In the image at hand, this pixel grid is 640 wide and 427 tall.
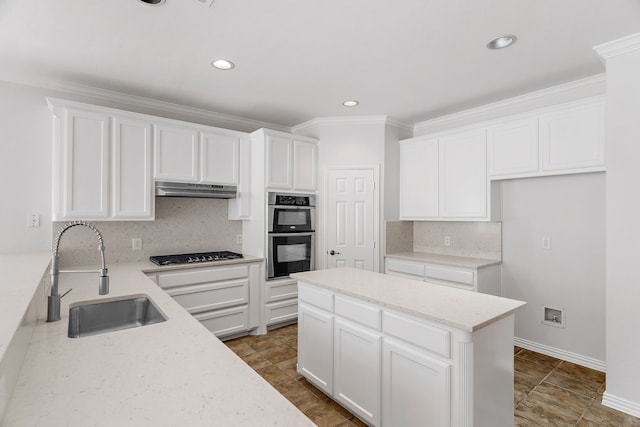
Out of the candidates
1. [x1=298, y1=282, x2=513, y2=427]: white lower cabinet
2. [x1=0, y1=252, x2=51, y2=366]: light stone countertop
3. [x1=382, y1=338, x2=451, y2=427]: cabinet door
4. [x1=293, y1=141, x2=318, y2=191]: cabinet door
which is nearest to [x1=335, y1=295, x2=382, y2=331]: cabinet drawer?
[x1=298, y1=282, x2=513, y2=427]: white lower cabinet

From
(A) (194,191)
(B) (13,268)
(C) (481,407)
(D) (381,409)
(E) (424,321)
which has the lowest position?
(D) (381,409)

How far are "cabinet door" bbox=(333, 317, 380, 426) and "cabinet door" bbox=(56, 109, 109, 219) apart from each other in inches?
94.5

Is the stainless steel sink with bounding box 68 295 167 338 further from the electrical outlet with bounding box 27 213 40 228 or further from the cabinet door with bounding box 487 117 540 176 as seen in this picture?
the cabinet door with bounding box 487 117 540 176

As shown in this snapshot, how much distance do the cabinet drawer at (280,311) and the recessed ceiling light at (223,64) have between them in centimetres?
248

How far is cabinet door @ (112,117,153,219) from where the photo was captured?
3.09 m

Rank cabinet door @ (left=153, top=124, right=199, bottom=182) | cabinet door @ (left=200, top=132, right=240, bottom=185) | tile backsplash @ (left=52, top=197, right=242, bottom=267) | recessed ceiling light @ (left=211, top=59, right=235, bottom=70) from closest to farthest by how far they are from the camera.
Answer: recessed ceiling light @ (left=211, top=59, right=235, bottom=70), tile backsplash @ (left=52, top=197, right=242, bottom=267), cabinet door @ (left=153, top=124, right=199, bottom=182), cabinet door @ (left=200, top=132, right=240, bottom=185)

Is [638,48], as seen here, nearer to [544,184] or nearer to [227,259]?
[544,184]

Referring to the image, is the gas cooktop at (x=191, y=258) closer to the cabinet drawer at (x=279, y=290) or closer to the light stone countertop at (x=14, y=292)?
the cabinet drawer at (x=279, y=290)

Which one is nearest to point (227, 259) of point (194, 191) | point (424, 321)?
point (194, 191)

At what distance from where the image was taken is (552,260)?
3.26 m

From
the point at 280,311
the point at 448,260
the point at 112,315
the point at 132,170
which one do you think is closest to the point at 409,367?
the point at 112,315

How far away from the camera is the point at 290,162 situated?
3.99m

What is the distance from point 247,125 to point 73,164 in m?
2.01

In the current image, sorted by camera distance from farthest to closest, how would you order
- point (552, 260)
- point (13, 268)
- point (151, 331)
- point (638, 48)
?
point (552, 260) → point (638, 48) → point (13, 268) → point (151, 331)
